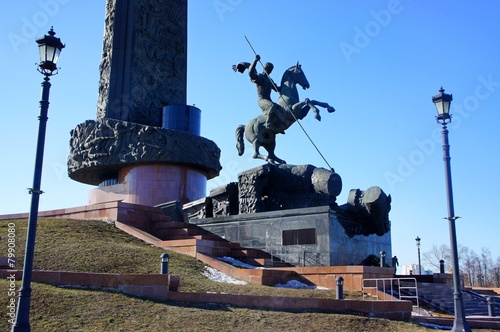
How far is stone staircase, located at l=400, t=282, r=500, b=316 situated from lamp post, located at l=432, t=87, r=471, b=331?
283 centimetres

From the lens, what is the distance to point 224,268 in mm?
12883

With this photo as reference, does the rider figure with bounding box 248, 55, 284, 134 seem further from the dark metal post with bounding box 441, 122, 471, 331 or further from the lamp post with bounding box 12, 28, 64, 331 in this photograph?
the lamp post with bounding box 12, 28, 64, 331

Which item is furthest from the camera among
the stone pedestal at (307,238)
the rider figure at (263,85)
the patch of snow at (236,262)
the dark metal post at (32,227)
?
the rider figure at (263,85)

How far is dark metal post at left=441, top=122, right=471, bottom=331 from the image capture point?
8523 mm

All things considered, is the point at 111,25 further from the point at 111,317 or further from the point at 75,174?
the point at 111,317

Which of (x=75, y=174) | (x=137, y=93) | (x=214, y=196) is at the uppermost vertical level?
(x=137, y=93)

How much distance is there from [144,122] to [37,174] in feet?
75.5

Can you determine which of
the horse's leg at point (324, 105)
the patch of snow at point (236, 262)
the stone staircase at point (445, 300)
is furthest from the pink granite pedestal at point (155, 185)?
the stone staircase at point (445, 300)

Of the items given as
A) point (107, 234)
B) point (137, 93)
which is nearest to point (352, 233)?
point (107, 234)

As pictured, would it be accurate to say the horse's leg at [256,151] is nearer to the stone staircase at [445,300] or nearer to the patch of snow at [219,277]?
the patch of snow at [219,277]

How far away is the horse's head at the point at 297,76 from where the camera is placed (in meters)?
19.6

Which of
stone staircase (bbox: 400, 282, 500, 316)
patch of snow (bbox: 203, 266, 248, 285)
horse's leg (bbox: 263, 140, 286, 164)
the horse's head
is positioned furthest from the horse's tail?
stone staircase (bbox: 400, 282, 500, 316)

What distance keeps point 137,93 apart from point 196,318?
78.2 feet

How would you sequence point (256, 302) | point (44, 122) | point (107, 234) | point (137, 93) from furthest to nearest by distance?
point (137, 93)
point (107, 234)
point (256, 302)
point (44, 122)
